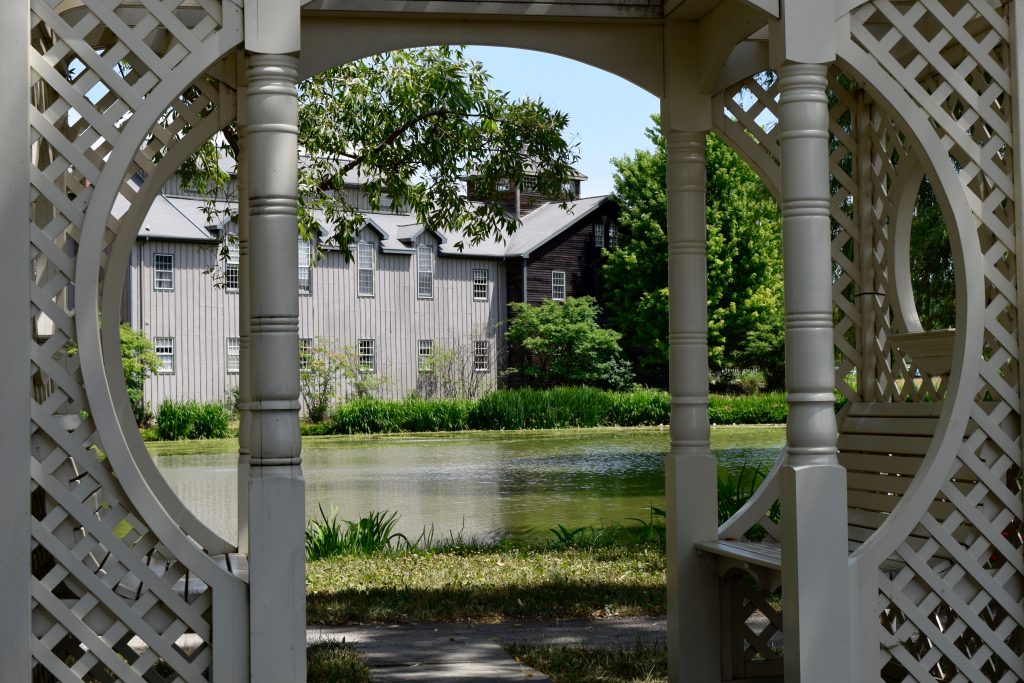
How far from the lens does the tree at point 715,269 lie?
121 feet

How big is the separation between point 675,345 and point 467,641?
208cm

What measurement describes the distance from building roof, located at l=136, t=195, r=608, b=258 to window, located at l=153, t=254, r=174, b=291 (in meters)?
0.63

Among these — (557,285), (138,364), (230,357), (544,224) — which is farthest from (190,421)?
(544,224)

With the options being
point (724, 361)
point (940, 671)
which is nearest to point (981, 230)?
point (940, 671)

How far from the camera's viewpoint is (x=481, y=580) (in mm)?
8250

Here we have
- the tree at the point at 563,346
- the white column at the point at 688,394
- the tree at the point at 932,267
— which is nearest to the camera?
the white column at the point at 688,394

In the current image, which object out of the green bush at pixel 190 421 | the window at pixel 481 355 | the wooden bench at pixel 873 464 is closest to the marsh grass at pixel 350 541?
the wooden bench at pixel 873 464

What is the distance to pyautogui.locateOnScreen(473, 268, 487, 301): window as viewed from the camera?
34875mm

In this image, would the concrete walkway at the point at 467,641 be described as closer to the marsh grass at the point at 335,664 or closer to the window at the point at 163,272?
the marsh grass at the point at 335,664

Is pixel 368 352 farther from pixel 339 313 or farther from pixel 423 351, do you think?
pixel 423 351

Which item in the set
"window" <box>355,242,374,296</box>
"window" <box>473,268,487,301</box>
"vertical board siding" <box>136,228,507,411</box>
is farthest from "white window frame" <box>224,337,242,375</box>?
"window" <box>473,268,487,301</box>

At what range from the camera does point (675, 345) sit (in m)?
5.44

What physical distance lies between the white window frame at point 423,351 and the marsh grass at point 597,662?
27157mm

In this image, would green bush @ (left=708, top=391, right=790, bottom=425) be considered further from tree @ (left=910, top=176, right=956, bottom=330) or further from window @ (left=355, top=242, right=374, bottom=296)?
tree @ (left=910, top=176, right=956, bottom=330)
